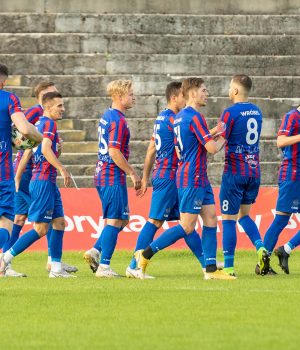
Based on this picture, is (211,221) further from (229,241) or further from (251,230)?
(251,230)

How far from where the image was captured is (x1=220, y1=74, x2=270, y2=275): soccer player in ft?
45.6

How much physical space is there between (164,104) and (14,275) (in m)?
10.0

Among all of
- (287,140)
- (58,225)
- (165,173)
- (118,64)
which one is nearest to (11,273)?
(58,225)

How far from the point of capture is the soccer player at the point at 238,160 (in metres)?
13.9

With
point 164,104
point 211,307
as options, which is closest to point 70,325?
point 211,307

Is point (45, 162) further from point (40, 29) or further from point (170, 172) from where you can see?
point (40, 29)

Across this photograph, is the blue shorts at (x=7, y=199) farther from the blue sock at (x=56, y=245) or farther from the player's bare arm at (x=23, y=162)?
the player's bare arm at (x=23, y=162)

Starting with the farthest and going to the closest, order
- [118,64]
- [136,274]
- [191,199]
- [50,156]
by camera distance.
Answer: [118,64] < [50,156] < [136,274] < [191,199]

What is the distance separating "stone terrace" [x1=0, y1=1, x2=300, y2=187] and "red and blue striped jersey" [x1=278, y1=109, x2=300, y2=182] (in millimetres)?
8303

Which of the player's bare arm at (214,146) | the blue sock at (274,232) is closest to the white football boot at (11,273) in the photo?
the blue sock at (274,232)

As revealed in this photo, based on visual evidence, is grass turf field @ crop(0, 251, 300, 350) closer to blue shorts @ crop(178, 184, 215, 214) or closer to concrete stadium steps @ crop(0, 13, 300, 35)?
blue shorts @ crop(178, 184, 215, 214)

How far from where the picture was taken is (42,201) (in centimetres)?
1445

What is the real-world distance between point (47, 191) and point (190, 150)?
1.96 metres

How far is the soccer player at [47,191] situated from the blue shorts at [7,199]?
6.23ft
